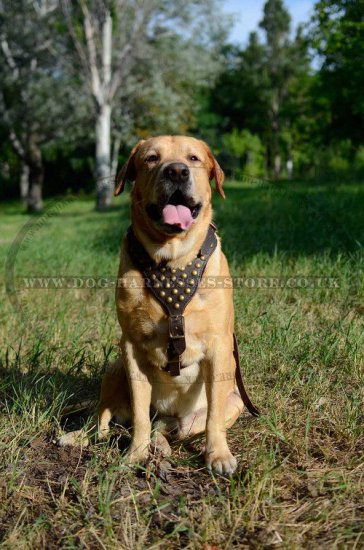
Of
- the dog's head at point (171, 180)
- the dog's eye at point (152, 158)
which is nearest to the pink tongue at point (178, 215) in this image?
the dog's head at point (171, 180)

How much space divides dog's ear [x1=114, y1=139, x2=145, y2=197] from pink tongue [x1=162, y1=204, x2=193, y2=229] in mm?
417

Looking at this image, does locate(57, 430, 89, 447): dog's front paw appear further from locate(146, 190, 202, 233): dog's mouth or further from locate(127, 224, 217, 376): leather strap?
locate(146, 190, 202, 233): dog's mouth

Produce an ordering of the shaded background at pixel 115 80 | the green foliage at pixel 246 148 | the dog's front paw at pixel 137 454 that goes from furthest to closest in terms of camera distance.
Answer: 1. the green foliage at pixel 246 148
2. the shaded background at pixel 115 80
3. the dog's front paw at pixel 137 454

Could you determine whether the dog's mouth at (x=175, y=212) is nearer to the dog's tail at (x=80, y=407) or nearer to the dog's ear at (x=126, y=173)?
the dog's ear at (x=126, y=173)

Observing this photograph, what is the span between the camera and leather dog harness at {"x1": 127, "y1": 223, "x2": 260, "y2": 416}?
2.46m

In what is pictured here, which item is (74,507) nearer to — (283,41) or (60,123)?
(60,123)

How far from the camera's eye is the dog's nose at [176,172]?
2.52 m

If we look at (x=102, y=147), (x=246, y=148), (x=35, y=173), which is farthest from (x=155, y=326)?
(x=246, y=148)

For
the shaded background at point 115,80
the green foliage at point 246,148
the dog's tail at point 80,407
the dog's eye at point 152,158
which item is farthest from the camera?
the green foliage at point 246,148

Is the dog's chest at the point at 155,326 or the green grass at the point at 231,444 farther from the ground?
the dog's chest at the point at 155,326

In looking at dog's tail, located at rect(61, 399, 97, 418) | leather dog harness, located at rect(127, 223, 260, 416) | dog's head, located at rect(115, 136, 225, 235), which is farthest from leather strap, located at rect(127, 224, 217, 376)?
dog's tail, located at rect(61, 399, 97, 418)

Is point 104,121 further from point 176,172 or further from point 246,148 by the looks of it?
point 246,148

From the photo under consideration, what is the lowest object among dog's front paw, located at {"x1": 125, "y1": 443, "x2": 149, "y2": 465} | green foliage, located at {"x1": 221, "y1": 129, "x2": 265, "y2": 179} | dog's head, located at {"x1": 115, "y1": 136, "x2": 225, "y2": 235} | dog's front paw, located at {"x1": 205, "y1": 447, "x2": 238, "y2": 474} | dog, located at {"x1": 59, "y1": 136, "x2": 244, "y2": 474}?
dog's front paw, located at {"x1": 125, "y1": 443, "x2": 149, "y2": 465}

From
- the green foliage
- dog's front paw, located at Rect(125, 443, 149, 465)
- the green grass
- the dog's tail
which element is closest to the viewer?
the green grass
